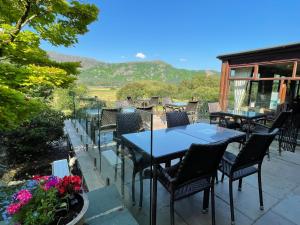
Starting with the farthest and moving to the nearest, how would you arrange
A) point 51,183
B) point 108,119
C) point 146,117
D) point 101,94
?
point 101,94, point 108,119, point 146,117, point 51,183

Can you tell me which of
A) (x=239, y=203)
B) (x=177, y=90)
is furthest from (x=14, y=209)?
(x=177, y=90)

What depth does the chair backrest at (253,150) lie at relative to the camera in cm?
175

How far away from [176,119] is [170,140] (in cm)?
94

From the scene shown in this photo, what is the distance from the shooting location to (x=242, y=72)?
614 cm

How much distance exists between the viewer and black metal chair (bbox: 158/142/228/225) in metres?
1.46

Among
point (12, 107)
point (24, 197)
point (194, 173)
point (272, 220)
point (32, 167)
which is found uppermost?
point (12, 107)

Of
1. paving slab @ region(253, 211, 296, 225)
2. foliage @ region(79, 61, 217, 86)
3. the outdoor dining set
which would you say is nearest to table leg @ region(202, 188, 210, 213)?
the outdoor dining set

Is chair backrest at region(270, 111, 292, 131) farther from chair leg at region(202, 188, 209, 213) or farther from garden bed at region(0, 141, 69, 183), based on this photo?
garden bed at region(0, 141, 69, 183)

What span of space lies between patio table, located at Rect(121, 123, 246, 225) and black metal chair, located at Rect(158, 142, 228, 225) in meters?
0.16

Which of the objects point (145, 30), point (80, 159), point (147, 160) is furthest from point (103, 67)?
point (147, 160)

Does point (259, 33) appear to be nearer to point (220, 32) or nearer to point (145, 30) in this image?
point (220, 32)

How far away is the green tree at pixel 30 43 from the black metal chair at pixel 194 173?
2483 mm

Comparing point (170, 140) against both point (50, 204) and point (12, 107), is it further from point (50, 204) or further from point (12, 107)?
point (12, 107)

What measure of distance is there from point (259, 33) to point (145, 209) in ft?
56.9
